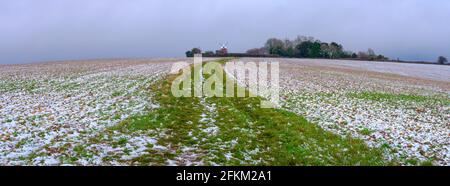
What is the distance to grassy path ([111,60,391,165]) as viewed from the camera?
12.4 m

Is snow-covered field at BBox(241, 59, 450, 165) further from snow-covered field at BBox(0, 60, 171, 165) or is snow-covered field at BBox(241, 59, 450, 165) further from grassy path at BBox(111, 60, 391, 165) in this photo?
snow-covered field at BBox(0, 60, 171, 165)

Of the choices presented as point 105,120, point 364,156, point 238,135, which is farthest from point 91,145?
point 364,156

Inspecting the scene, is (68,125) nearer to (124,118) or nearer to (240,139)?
(124,118)

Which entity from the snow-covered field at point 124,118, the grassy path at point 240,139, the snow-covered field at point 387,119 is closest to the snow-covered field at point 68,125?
the snow-covered field at point 124,118

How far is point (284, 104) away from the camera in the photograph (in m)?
23.5

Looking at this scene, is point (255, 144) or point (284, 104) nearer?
point (255, 144)

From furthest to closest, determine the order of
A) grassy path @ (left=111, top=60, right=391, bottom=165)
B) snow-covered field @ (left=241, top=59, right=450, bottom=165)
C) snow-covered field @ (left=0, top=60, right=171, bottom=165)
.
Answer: snow-covered field @ (left=241, top=59, right=450, bottom=165)
grassy path @ (left=111, top=60, right=391, bottom=165)
snow-covered field @ (left=0, top=60, right=171, bottom=165)

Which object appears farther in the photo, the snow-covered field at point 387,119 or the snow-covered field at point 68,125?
the snow-covered field at point 387,119

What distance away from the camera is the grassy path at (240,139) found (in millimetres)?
12398

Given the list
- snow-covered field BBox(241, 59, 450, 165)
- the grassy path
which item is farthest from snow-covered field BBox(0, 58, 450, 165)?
the grassy path

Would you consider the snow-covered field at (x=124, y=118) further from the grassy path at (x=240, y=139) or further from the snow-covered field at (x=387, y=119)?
the grassy path at (x=240, y=139)

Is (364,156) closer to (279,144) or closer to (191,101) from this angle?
(279,144)
